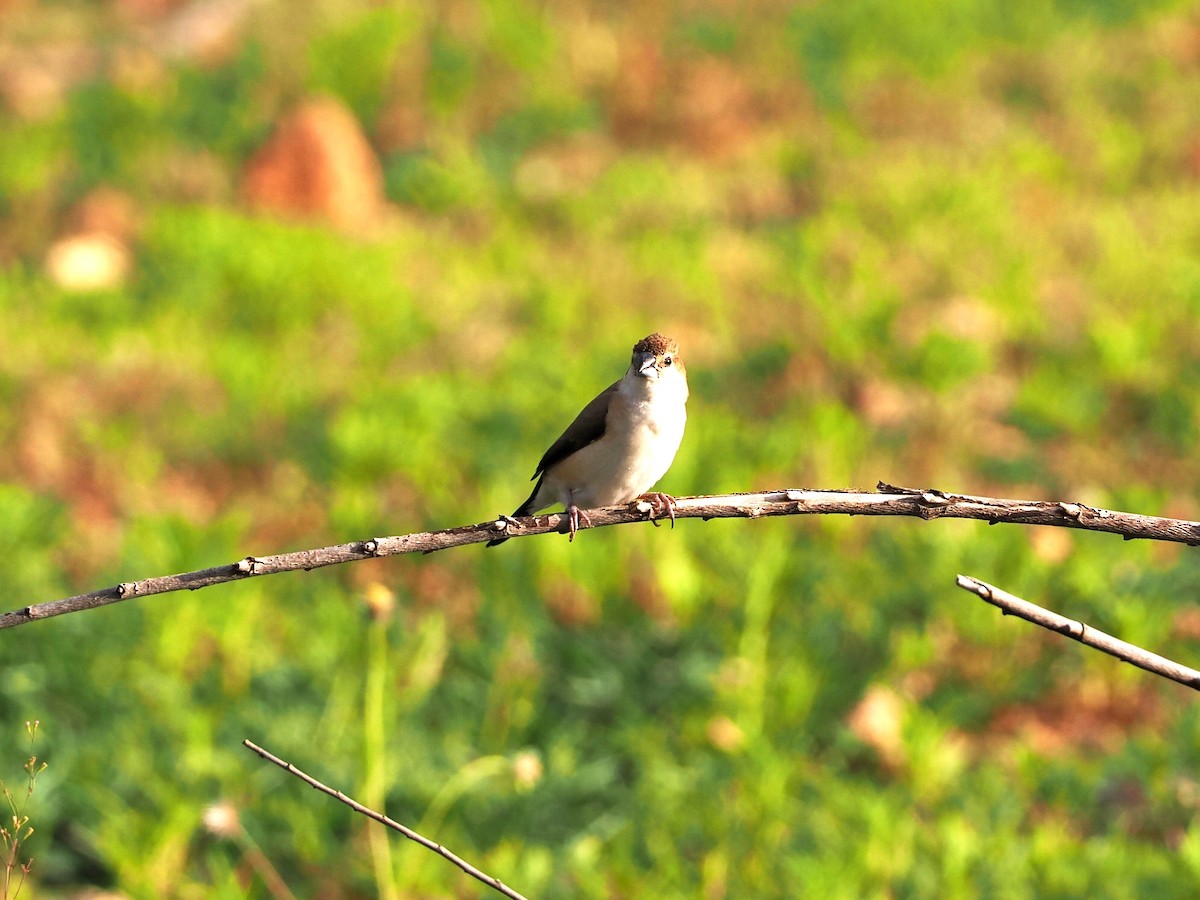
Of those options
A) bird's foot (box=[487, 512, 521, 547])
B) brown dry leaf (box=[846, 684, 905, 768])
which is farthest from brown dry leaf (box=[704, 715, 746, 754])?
bird's foot (box=[487, 512, 521, 547])

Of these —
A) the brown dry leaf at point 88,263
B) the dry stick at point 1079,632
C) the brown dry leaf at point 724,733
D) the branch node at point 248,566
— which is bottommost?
the dry stick at point 1079,632

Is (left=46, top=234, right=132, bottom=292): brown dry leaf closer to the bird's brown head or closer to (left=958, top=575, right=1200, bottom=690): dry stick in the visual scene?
the bird's brown head

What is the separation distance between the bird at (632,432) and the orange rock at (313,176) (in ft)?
23.3

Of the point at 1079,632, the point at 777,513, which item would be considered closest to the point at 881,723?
the point at 777,513

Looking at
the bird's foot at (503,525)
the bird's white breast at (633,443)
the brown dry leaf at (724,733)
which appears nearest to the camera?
the bird's foot at (503,525)

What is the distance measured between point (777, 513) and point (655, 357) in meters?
1.75

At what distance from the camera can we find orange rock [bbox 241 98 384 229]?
436 inches

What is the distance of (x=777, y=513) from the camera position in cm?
239

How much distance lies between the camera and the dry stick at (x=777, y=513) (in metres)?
2.14

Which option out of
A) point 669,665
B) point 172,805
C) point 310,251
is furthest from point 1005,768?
point 310,251

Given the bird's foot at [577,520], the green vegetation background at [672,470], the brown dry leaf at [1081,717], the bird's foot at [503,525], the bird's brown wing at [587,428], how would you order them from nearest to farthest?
the bird's foot at [503,525] → the bird's foot at [577,520] → the bird's brown wing at [587,428] → the green vegetation background at [672,470] → the brown dry leaf at [1081,717]

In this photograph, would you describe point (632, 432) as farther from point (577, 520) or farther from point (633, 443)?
point (577, 520)

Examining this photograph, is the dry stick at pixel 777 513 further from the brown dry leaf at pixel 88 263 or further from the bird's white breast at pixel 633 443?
the brown dry leaf at pixel 88 263

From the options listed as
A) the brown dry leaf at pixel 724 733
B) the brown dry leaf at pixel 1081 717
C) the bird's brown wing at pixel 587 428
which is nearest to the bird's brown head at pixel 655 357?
the bird's brown wing at pixel 587 428
